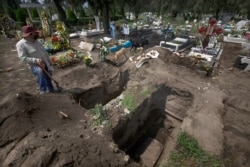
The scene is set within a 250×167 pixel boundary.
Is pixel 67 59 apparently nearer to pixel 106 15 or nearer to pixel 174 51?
pixel 174 51

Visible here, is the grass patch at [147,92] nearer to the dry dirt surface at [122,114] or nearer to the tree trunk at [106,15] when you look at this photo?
the dry dirt surface at [122,114]

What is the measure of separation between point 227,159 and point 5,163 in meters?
4.06

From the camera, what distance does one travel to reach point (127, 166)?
2619 mm

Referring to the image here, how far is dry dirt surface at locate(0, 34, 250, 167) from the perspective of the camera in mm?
2588

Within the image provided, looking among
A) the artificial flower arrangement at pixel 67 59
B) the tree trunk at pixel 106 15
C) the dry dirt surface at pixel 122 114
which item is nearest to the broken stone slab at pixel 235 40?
the dry dirt surface at pixel 122 114

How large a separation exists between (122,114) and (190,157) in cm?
170

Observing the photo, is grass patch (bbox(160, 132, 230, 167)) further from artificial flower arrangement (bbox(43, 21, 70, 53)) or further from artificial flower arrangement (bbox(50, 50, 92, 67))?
artificial flower arrangement (bbox(43, 21, 70, 53))

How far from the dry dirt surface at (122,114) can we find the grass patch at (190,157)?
19 centimetres

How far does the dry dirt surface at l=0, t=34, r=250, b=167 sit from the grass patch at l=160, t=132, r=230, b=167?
7.4 inches

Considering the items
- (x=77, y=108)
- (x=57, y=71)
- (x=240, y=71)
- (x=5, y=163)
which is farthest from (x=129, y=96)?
(x=240, y=71)

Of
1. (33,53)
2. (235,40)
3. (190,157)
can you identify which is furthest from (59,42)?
(235,40)

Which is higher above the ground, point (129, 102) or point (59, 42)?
point (59, 42)

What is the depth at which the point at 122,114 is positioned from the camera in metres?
3.61

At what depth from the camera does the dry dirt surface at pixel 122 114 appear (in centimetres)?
259
